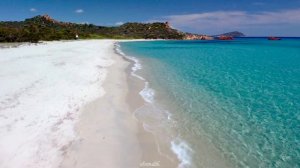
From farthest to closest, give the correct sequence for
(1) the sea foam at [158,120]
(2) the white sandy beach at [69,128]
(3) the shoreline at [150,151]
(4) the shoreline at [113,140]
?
(1) the sea foam at [158,120] → (3) the shoreline at [150,151] → (4) the shoreline at [113,140] → (2) the white sandy beach at [69,128]

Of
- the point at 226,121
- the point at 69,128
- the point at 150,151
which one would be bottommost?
the point at 226,121

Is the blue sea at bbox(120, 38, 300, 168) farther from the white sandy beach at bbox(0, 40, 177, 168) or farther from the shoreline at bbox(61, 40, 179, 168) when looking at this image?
the white sandy beach at bbox(0, 40, 177, 168)

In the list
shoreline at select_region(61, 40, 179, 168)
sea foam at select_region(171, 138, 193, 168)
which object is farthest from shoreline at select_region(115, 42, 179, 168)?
sea foam at select_region(171, 138, 193, 168)

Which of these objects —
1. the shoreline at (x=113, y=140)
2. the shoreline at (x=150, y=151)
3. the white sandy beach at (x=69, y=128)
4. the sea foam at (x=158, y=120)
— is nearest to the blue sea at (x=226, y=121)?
the sea foam at (x=158, y=120)

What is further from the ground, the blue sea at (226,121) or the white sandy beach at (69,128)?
the white sandy beach at (69,128)

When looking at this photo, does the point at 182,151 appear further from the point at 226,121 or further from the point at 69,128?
the point at 69,128

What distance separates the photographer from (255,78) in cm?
2625

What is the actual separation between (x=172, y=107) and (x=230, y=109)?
311 centimetres

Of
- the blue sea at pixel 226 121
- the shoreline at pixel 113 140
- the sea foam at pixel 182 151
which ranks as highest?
the shoreline at pixel 113 140

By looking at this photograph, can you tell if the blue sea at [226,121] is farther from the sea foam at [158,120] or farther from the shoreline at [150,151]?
the shoreline at [150,151]

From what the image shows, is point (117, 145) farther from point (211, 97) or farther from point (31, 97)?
point (211, 97)

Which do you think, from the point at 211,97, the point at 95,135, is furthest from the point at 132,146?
the point at 211,97

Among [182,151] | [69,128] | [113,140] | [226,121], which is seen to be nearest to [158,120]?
[226,121]

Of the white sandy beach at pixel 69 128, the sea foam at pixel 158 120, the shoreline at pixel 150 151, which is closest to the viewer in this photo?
the white sandy beach at pixel 69 128
